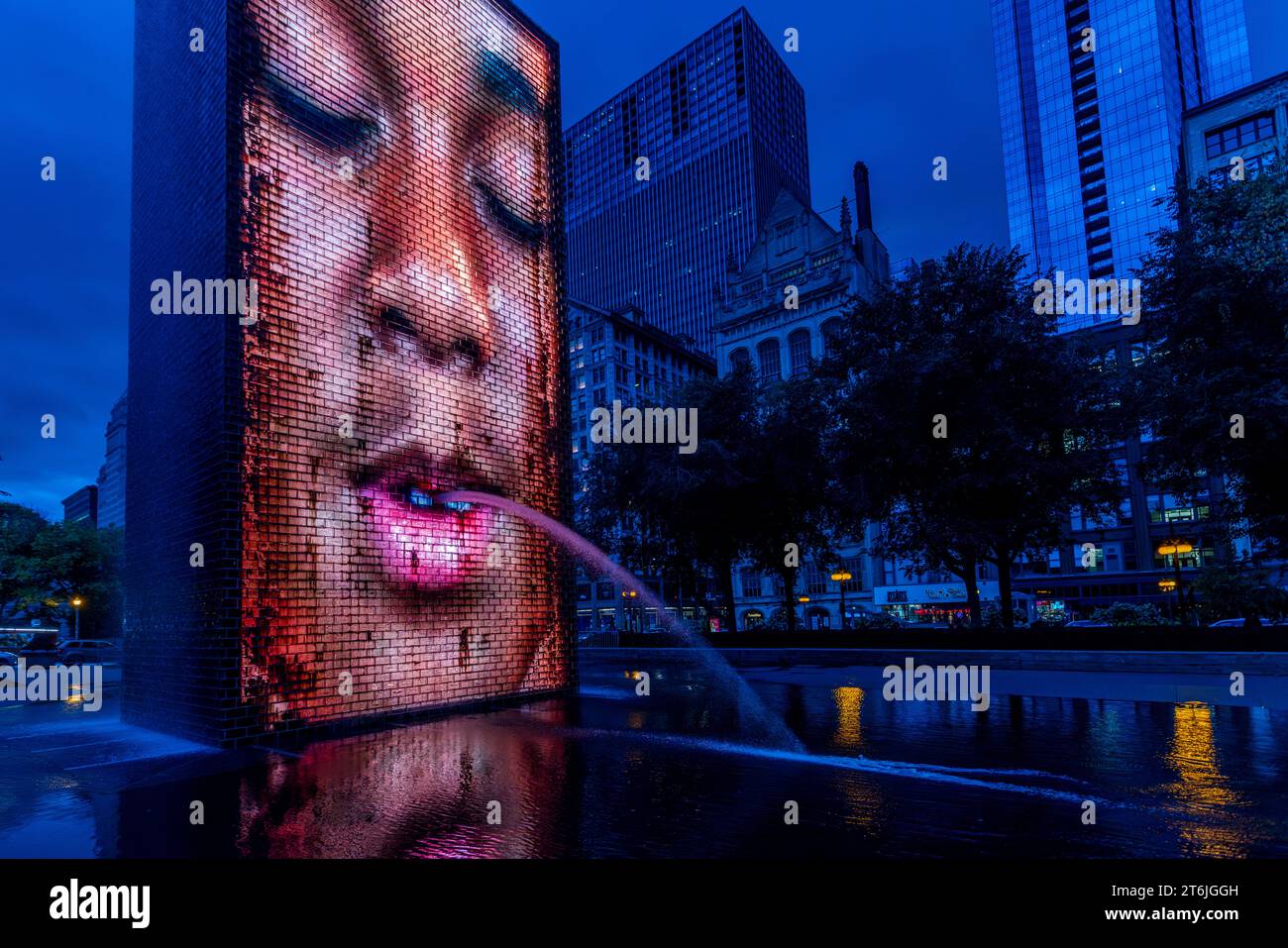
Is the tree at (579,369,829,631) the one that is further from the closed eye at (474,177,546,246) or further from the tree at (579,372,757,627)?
the closed eye at (474,177,546,246)

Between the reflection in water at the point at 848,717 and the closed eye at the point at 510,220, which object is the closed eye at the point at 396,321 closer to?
the closed eye at the point at 510,220

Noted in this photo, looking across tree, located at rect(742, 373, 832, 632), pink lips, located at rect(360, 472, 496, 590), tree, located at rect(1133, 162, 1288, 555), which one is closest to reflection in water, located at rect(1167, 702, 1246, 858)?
pink lips, located at rect(360, 472, 496, 590)

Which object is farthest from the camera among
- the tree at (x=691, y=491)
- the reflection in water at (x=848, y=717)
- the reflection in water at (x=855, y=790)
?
the tree at (x=691, y=491)

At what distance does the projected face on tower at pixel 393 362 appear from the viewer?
11.0m

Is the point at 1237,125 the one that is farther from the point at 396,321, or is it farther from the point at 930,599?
the point at 396,321

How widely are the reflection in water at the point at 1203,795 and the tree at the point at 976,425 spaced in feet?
42.5

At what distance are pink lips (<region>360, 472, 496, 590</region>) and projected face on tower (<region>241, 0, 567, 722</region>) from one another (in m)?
0.04

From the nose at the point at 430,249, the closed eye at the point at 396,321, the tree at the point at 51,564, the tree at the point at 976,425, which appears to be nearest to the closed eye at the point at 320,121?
the nose at the point at 430,249

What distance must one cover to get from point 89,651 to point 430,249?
4851 centimetres

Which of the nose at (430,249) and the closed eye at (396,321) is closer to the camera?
the closed eye at (396,321)

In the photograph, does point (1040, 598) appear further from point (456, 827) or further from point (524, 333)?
point (456, 827)

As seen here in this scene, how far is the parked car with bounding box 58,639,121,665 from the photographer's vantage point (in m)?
45.9

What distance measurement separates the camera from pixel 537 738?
10445mm
